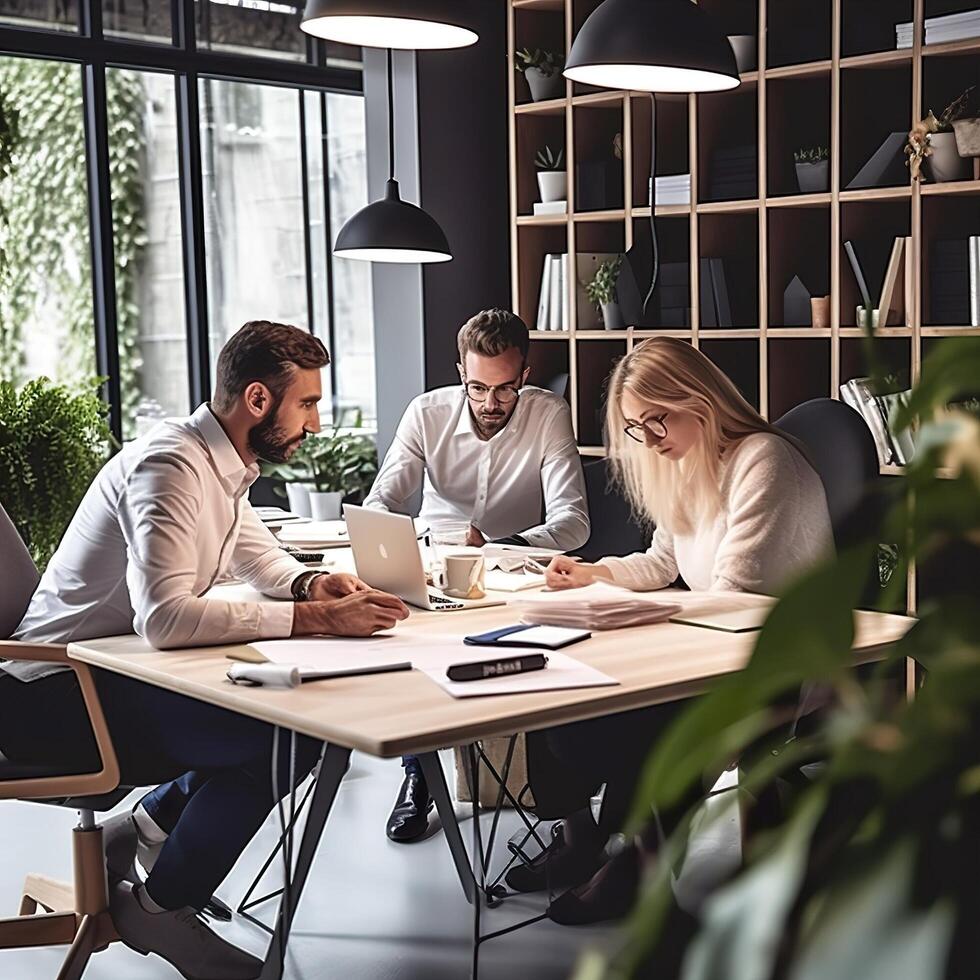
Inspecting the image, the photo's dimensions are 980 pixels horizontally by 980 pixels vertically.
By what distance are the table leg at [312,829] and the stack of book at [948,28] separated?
283 centimetres

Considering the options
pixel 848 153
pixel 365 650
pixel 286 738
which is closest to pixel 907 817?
pixel 365 650

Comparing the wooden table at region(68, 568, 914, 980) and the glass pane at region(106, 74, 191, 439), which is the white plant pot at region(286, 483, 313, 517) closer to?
the glass pane at region(106, 74, 191, 439)

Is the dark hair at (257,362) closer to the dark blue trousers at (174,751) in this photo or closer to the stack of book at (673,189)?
the dark blue trousers at (174,751)

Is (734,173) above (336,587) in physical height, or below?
above

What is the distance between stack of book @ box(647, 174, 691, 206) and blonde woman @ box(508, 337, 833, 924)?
72.1 inches

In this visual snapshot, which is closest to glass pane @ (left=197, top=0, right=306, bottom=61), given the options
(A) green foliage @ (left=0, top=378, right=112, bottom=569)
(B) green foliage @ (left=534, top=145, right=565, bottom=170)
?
(B) green foliage @ (left=534, top=145, right=565, bottom=170)

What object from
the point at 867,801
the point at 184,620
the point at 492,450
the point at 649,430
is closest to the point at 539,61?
the point at 492,450

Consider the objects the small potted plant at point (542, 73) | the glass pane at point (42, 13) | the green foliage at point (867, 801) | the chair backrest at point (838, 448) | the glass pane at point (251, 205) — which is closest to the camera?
the green foliage at point (867, 801)

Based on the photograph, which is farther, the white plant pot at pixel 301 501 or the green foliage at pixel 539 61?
the green foliage at pixel 539 61

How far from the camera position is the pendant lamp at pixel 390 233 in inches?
167

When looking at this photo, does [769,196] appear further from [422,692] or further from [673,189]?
[422,692]

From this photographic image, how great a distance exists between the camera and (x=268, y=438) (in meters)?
2.90

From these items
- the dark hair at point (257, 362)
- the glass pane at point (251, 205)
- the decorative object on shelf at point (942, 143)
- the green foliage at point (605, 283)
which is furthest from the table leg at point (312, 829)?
the glass pane at point (251, 205)

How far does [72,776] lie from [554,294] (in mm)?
3181
